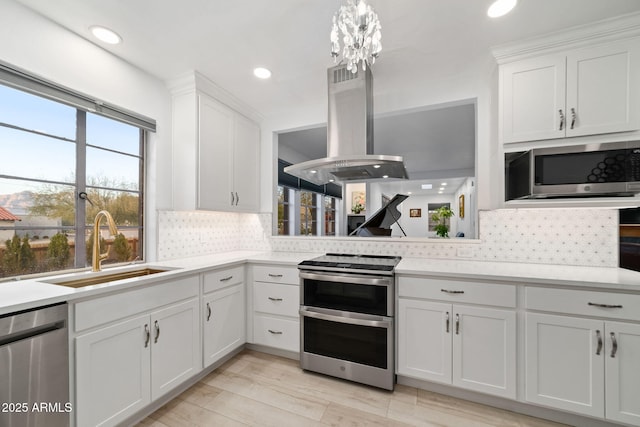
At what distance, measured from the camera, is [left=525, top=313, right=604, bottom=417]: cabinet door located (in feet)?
5.13

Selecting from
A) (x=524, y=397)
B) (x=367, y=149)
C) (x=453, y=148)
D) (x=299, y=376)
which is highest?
(x=453, y=148)

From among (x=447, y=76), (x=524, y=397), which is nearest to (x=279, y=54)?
(x=447, y=76)

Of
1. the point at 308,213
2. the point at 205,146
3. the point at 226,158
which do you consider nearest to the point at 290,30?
the point at 205,146

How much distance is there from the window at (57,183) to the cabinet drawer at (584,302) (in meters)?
3.05

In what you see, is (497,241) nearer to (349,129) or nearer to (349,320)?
(349,320)

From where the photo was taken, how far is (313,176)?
8.58 ft

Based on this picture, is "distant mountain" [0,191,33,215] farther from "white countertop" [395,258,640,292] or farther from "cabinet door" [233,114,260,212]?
"white countertop" [395,258,640,292]

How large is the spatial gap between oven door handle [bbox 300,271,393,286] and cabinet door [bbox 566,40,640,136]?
1.61 metres

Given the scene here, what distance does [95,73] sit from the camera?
1950 mm

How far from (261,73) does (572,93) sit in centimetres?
231

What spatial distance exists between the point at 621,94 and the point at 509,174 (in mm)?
742

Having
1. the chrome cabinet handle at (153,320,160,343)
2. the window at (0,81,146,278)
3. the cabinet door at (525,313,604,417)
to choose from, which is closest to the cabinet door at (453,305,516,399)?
the cabinet door at (525,313,604,417)

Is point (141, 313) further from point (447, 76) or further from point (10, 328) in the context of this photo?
point (447, 76)

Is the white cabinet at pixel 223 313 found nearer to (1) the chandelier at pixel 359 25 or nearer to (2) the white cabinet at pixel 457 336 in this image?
(2) the white cabinet at pixel 457 336
